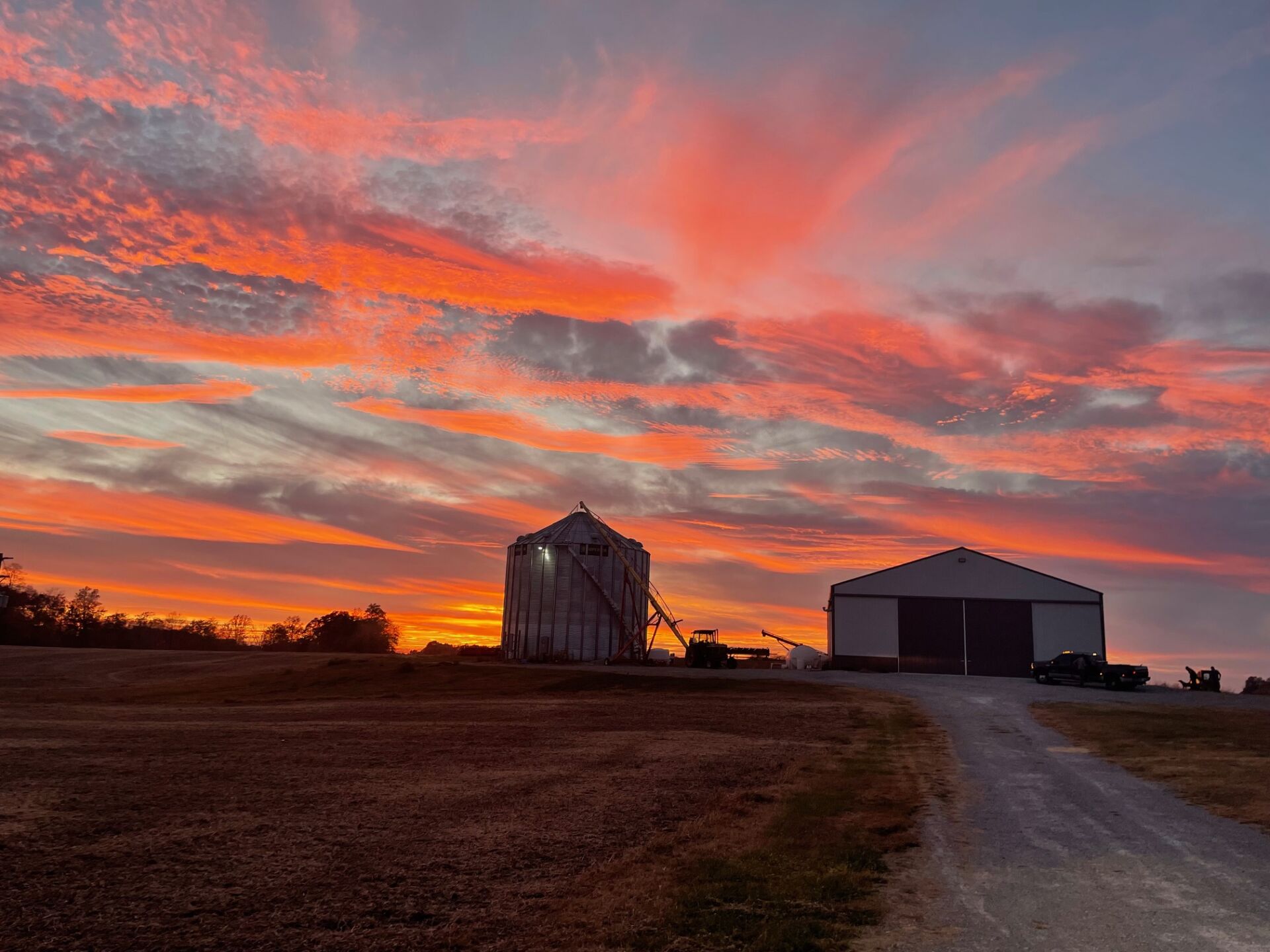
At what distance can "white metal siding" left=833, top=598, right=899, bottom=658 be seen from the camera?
209 feet

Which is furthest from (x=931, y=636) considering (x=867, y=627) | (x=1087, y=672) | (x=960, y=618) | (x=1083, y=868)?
(x=1083, y=868)

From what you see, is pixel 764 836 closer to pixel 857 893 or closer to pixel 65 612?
pixel 857 893

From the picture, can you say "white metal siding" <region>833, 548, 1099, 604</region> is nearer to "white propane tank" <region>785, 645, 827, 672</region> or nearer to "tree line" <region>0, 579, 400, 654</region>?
"white propane tank" <region>785, 645, 827, 672</region>

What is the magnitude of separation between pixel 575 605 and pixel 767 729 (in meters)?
42.5

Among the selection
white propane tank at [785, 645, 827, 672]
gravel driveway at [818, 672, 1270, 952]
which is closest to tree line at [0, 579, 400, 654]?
white propane tank at [785, 645, 827, 672]

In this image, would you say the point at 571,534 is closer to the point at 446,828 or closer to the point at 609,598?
the point at 609,598

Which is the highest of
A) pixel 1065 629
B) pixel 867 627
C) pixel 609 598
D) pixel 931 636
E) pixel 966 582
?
pixel 966 582

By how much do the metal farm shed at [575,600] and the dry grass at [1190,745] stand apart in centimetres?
3786

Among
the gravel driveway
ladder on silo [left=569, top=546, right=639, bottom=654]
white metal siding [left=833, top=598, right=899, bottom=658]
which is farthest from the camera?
ladder on silo [left=569, top=546, right=639, bottom=654]

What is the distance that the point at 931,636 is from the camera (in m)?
63.1

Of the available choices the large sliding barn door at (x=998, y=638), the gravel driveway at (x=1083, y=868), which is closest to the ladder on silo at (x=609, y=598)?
the large sliding barn door at (x=998, y=638)

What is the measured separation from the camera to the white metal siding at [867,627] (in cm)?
6372

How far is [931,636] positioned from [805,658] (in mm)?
10279

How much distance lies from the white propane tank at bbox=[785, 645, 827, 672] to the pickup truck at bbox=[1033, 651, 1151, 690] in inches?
656
